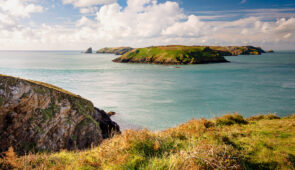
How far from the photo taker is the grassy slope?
4.40m

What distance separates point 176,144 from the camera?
20.1 ft

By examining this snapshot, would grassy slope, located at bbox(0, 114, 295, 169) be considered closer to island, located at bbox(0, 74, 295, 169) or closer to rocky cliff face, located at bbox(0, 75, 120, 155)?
island, located at bbox(0, 74, 295, 169)

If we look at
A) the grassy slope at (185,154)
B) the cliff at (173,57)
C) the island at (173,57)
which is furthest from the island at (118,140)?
the cliff at (173,57)

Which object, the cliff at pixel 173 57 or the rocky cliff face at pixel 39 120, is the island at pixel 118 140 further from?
the cliff at pixel 173 57

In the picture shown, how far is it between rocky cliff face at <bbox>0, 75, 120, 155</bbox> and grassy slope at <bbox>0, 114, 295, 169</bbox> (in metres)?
5.93

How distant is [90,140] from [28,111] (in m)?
4.93

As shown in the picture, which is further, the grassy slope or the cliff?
the cliff

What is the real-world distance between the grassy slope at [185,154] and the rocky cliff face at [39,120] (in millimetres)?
5932

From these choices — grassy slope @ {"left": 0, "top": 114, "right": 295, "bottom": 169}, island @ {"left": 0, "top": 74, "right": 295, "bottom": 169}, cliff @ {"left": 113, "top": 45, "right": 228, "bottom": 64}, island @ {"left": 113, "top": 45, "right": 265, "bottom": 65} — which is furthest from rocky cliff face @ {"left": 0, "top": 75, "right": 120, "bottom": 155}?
cliff @ {"left": 113, "top": 45, "right": 228, "bottom": 64}

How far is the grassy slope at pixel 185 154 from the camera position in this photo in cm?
440

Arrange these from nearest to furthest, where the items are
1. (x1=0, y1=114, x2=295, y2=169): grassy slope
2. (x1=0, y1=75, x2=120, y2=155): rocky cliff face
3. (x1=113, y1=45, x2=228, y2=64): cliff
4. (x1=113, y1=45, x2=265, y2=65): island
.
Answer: (x1=0, y1=114, x2=295, y2=169): grassy slope
(x1=0, y1=75, x2=120, y2=155): rocky cliff face
(x1=113, y1=45, x2=265, y2=65): island
(x1=113, y1=45, x2=228, y2=64): cliff

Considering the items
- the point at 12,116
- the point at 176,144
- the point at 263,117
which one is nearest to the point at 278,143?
the point at 176,144

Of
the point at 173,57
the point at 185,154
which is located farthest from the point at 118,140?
the point at 173,57

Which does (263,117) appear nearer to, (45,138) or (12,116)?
(45,138)
